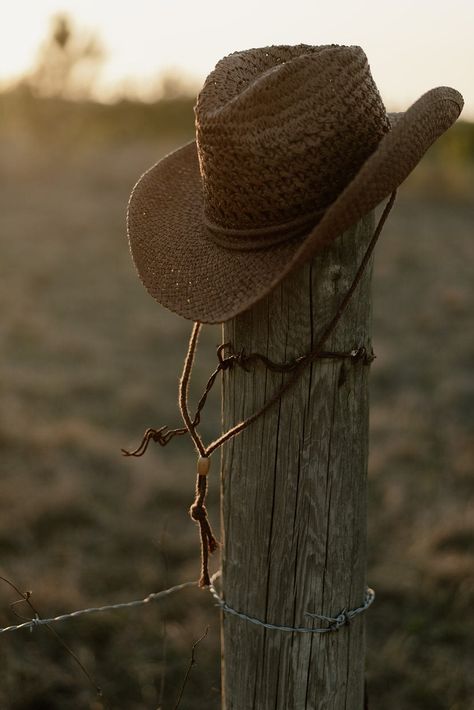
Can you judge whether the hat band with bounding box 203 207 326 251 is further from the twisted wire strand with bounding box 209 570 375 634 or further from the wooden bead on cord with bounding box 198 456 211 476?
the twisted wire strand with bounding box 209 570 375 634

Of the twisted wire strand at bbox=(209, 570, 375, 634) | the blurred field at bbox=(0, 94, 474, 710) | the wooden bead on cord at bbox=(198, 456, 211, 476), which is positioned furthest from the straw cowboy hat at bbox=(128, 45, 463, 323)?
the blurred field at bbox=(0, 94, 474, 710)

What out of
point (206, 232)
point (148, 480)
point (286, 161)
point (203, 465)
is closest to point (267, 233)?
point (286, 161)

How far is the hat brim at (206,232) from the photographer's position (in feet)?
4.17

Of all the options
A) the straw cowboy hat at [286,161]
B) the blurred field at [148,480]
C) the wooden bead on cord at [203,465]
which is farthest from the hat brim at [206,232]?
the blurred field at [148,480]

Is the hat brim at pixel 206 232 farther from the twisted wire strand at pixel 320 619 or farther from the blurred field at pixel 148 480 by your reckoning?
the blurred field at pixel 148 480

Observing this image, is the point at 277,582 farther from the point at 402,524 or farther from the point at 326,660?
the point at 402,524

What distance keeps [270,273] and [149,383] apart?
511cm

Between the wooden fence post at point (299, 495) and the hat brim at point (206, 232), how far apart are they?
9 cm

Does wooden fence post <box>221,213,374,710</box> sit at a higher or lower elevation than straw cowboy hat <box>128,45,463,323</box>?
lower

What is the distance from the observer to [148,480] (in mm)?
4582

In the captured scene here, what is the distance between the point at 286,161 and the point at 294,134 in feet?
0.16

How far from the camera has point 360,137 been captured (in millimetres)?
1413

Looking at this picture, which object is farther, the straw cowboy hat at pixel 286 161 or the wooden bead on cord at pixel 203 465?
the wooden bead on cord at pixel 203 465

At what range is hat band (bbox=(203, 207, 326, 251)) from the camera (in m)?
1.41
